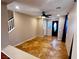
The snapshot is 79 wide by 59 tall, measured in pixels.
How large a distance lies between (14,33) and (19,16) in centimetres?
136

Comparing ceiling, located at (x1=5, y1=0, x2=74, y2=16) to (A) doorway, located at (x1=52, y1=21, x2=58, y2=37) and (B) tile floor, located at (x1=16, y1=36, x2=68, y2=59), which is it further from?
(A) doorway, located at (x1=52, y1=21, x2=58, y2=37)

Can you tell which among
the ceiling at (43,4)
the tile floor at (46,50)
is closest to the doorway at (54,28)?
the tile floor at (46,50)

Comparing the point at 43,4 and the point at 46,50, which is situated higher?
the point at 43,4

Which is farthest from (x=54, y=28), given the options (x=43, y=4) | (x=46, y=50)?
(x=43, y=4)

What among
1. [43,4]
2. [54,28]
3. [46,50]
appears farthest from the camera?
[54,28]

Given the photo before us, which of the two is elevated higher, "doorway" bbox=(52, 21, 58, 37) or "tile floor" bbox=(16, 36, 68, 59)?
"doorway" bbox=(52, 21, 58, 37)

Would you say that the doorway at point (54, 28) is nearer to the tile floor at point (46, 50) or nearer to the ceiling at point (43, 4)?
the tile floor at point (46, 50)

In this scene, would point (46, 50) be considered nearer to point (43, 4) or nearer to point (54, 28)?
point (43, 4)

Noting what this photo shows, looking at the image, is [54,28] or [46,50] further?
[54,28]

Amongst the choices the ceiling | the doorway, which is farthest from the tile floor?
the doorway

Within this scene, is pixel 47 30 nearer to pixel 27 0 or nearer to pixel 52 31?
pixel 52 31

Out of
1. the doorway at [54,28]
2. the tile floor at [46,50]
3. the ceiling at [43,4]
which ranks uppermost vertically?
the ceiling at [43,4]

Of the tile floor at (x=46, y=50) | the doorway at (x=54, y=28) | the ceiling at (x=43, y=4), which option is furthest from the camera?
the doorway at (x=54, y=28)

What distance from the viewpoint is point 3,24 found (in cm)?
290
